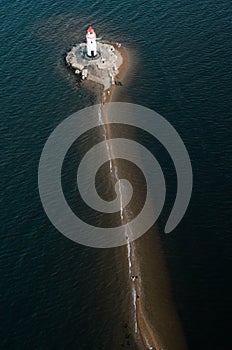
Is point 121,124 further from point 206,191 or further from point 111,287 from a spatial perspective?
point 111,287

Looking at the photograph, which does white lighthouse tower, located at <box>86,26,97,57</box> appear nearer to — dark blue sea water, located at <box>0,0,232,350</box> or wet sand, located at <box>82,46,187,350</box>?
dark blue sea water, located at <box>0,0,232,350</box>

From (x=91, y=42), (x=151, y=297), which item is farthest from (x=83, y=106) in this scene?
(x=151, y=297)

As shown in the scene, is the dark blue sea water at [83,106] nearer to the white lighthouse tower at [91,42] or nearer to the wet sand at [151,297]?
the wet sand at [151,297]

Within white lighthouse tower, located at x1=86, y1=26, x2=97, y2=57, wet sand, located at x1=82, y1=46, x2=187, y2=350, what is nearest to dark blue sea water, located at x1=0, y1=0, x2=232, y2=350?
wet sand, located at x1=82, y1=46, x2=187, y2=350

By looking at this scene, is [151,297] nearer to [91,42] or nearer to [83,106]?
[83,106]

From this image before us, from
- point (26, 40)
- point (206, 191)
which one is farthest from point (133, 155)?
point (26, 40)

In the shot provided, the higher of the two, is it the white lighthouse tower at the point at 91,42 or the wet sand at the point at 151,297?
the white lighthouse tower at the point at 91,42

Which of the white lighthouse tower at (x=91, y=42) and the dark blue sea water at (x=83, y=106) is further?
the white lighthouse tower at (x=91, y=42)

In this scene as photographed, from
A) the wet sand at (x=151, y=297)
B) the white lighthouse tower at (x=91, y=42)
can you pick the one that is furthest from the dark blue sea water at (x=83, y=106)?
the white lighthouse tower at (x=91, y=42)
